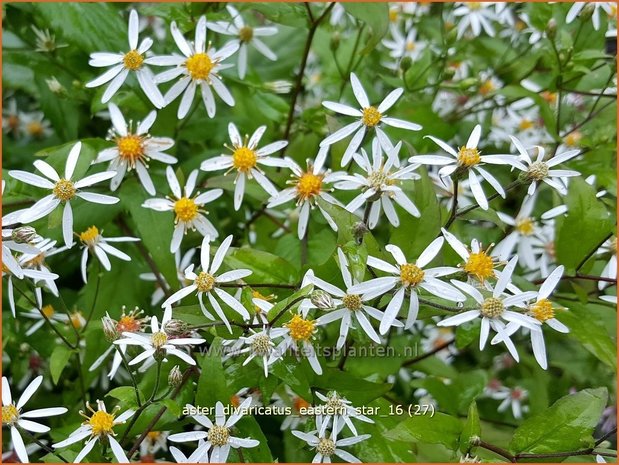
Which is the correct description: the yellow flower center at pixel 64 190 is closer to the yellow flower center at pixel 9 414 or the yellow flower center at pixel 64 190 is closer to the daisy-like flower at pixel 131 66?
the daisy-like flower at pixel 131 66

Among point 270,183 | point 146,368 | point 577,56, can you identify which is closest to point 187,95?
point 270,183

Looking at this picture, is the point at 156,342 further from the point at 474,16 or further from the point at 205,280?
the point at 474,16

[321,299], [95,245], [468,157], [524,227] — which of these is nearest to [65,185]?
[95,245]

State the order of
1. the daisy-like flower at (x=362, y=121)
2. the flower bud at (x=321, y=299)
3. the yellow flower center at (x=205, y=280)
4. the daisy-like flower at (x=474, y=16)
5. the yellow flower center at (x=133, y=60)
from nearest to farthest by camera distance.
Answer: the flower bud at (x=321, y=299) < the yellow flower center at (x=205, y=280) < the daisy-like flower at (x=362, y=121) < the yellow flower center at (x=133, y=60) < the daisy-like flower at (x=474, y=16)

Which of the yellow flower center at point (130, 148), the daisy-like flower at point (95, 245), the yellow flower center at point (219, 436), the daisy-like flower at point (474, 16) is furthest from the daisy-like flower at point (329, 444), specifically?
the daisy-like flower at point (474, 16)

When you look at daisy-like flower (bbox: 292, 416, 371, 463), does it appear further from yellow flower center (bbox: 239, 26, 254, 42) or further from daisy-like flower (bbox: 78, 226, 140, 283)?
yellow flower center (bbox: 239, 26, 254, 42)

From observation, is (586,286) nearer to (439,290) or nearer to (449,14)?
(439,290)
